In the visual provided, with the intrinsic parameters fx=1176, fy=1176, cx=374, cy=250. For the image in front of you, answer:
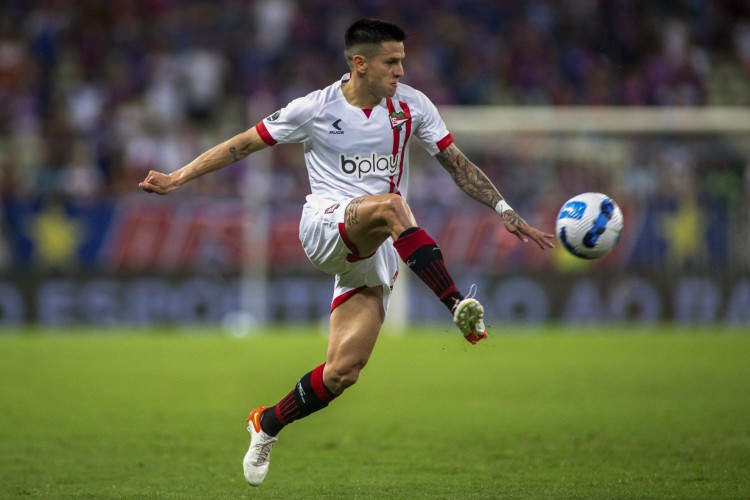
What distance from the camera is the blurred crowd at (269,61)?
19.8 metres

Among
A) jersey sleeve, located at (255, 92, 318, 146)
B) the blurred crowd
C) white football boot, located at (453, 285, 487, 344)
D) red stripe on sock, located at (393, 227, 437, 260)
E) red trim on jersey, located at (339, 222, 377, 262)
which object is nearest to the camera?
white football boot, located at (453, 285, 487, 344)

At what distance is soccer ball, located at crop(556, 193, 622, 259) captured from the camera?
680cm

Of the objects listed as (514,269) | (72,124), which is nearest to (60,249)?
(72,124)

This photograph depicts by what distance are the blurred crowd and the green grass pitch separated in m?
4.08

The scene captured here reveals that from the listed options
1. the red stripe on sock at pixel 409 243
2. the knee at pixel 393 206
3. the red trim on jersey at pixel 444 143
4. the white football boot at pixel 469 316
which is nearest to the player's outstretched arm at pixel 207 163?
the knee at pixel 393 206

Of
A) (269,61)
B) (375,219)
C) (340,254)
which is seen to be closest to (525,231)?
(375,219)

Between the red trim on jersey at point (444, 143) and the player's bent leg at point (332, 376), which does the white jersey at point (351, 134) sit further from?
the player's bent leg at point (332, 376)

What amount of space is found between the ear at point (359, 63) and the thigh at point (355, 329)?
4.40 feet

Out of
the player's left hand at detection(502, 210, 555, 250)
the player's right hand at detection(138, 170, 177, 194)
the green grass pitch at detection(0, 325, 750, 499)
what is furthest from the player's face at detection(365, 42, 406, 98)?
the green grass pitch at detection(0, 325, 750, 499)

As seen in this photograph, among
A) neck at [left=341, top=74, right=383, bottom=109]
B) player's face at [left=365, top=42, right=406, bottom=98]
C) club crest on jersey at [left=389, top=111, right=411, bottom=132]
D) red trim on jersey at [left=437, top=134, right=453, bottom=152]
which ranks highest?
player's face at [left=365, top=42, right=406, bottom=98]

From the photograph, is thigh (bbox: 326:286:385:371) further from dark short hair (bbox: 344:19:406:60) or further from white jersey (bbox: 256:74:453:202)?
dark short hair (bbox: 344:19:406:60)

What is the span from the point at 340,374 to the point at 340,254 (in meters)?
0.71

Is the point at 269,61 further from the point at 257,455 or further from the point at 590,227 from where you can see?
the point at 590,227

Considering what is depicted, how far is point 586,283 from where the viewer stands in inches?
736
